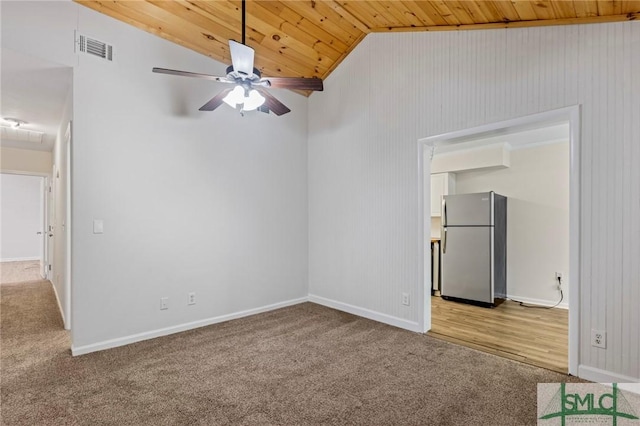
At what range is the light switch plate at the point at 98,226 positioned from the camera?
Answer: 285cm

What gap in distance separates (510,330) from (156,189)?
4.00 meters

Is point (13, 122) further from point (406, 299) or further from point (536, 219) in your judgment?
point (536, 219)

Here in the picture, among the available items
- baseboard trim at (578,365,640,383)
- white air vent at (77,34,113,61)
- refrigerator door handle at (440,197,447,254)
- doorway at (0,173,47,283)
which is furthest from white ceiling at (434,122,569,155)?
doorway at (0,173,47,283)

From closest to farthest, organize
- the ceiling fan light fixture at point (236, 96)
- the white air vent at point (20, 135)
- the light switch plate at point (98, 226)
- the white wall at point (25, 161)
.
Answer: the ceiling fan light fixture at point (236, 96)
the light switch plate at point (98, 226)
the white air vent at point (20, 135)
the white wall at point (25, 161)

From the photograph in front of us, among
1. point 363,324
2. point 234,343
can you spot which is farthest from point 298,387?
point 363,324

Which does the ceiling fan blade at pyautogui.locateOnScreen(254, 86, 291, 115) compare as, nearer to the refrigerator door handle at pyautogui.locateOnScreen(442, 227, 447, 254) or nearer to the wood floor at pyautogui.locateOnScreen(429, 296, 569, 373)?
the wood floor at pyautogui.locateOnScreen(429, 296, 569, 373)

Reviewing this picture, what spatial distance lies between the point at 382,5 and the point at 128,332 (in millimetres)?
4026

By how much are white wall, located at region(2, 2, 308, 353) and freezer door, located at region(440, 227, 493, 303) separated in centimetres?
242

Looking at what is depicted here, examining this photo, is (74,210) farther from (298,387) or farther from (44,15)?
(298,387)

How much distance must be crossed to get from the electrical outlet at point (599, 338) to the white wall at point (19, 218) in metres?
11.1

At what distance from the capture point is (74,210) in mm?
2762

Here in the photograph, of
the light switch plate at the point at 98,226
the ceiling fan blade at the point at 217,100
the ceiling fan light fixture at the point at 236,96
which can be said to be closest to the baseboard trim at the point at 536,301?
the ceiling fan light fixture at the point at 236,96

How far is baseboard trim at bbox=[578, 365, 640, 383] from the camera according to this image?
215 cm

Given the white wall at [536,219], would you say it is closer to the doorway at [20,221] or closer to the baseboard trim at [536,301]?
the baseboard trim at [536,301]
